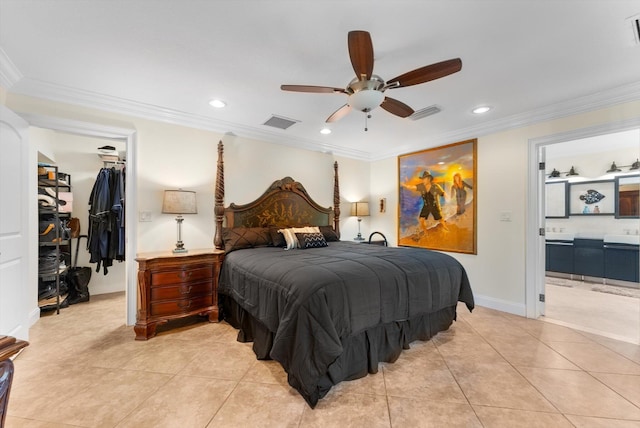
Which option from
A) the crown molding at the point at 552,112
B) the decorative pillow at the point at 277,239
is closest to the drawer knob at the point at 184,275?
the decorative pillow at the point at 277,239

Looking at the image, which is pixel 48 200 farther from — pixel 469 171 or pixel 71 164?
pixel 469 171

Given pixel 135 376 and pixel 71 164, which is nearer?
pixel 135 376

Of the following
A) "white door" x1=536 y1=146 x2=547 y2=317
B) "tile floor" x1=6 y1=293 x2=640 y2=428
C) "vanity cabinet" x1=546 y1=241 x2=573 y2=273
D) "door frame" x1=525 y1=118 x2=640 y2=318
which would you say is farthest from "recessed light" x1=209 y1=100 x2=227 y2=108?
"vanity cabinet" x1=546 y1=241 x2=573 y2=273

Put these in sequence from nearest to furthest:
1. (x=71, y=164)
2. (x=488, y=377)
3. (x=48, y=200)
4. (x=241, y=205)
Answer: (x=488, y=377) → (x=48, y=200) → (x=241, y=205) → (x=71, y=164)

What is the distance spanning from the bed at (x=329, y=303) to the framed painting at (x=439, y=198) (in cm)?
138

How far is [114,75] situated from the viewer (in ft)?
8.05

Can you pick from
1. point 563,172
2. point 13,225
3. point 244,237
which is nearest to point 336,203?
point 244,237

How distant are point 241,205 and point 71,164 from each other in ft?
9.17

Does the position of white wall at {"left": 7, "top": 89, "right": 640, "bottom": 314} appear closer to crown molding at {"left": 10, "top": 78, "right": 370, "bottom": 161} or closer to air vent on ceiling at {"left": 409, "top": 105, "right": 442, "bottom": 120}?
crown molding at {"left": 10, "top": 78, "right": 370, "bottom": 161}

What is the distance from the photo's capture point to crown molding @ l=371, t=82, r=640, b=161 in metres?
2.69

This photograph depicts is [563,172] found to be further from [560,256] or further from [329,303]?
[329,303]

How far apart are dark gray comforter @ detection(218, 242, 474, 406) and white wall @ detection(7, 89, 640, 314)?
111cm

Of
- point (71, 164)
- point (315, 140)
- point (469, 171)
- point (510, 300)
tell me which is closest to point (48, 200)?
point (71, 164)

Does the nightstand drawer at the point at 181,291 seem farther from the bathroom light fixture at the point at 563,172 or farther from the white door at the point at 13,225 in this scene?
the bathroom light fixture at the point at 563,172
